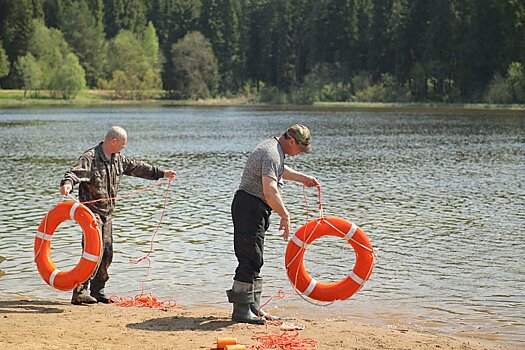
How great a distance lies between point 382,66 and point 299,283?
4052 inches

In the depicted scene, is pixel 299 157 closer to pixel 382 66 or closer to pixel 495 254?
pixel 495 254

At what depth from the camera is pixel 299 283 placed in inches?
324

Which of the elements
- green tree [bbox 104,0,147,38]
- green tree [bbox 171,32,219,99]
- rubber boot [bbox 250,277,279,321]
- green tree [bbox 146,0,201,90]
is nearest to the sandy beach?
rubber boot [bbox 250,277,279,321]

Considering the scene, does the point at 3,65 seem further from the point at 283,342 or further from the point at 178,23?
the point at 283,342

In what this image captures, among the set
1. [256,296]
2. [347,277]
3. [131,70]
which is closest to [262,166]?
[256,296]

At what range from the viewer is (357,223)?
15.4 m

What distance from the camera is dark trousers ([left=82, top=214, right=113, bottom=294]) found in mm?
8555

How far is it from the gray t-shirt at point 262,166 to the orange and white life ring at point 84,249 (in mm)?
1533

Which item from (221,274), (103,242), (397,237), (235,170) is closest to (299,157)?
(235,170)

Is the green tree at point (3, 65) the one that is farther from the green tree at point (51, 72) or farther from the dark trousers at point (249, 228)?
the dark trousers at point (249, 228)

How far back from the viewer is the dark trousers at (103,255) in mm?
8555

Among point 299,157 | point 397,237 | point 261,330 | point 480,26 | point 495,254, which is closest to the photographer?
point 261,330

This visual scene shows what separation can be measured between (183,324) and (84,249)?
1248 millimetres

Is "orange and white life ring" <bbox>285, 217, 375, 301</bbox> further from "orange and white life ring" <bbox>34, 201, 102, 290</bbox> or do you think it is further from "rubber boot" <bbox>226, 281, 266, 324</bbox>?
"orange and white life ring" <bbox>34, 201, 102, 290</bbox>
